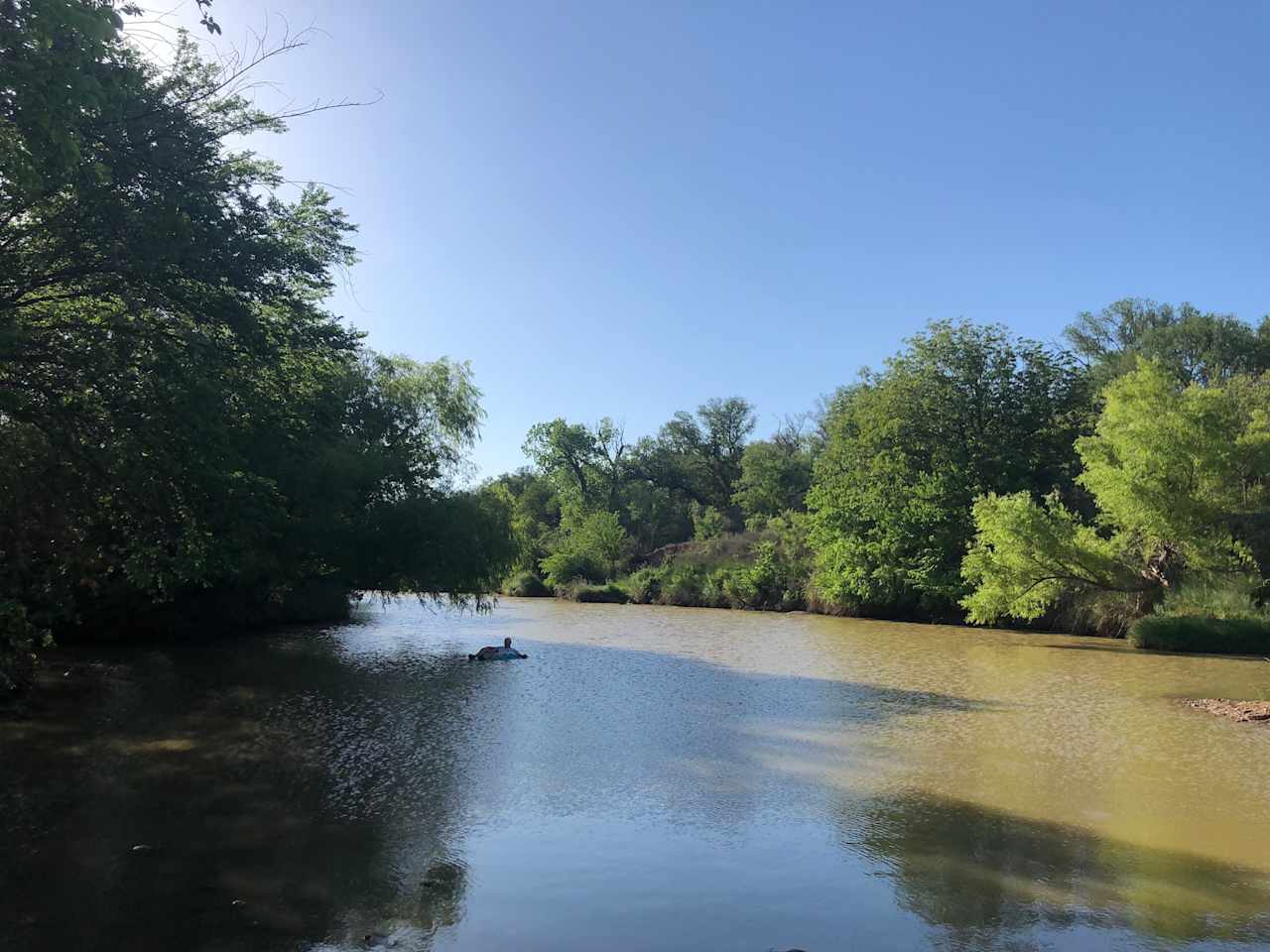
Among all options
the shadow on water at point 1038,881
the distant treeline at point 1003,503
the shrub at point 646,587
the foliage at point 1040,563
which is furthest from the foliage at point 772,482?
the shadow on water at point 1038,881

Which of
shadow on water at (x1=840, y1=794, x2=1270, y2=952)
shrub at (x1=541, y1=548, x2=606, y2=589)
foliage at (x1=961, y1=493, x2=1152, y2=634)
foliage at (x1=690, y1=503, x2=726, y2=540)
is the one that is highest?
foliage at (x1=690, y1=503, x2=726, y2=540)

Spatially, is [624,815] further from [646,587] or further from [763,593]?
[646,587]

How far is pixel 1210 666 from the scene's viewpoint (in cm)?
2038

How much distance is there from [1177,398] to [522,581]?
36.3 meters

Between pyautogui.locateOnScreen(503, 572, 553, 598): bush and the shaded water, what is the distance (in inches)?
1356

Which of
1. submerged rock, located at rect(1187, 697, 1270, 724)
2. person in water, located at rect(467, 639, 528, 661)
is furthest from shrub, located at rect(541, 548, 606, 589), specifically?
submerged rock, located at rect(1187, 697, 1270, 724)

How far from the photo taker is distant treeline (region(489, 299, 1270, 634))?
2533 cm

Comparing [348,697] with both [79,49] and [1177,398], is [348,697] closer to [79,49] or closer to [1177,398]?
[79,49]

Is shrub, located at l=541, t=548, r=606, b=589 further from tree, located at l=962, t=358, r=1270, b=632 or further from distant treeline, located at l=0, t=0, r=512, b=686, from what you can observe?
distant treeline, located at l=0, t=0, r=512, b=686

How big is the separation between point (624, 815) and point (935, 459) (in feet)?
100

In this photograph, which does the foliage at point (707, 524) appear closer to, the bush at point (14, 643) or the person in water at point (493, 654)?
the person in water at point (493, 654)

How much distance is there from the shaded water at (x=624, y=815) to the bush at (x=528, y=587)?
113 feet

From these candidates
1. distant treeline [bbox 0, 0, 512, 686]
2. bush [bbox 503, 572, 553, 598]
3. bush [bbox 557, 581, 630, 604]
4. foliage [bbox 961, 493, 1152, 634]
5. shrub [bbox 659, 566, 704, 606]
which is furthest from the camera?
bush [bbox 503, 572, 553, 598]

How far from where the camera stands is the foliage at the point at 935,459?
1351 inches
